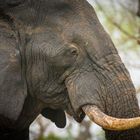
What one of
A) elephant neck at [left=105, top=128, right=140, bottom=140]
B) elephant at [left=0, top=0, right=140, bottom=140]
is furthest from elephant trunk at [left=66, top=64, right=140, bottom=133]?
elephant neck at [left=105, top=128, right=140, bottom=140]

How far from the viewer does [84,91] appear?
552 centimetres

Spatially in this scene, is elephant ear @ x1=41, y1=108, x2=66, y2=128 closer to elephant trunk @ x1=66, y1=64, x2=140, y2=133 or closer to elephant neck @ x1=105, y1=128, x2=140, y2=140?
elephant trunk @ x1=66, y1=64, x2=140, y2=133

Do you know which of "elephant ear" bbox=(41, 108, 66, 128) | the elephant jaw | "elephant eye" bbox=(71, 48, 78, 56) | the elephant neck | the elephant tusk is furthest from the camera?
"elephant ear" bbox=(41, 108, 66, 128)

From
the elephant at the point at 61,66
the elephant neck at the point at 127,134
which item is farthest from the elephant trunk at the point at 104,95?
the elephant neck at the point at 127,134

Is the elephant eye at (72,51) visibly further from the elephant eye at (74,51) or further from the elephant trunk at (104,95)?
the elephant trunk at (104,95)

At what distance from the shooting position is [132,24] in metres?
12.8

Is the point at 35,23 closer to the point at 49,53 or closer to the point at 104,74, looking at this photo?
the point at 49,53

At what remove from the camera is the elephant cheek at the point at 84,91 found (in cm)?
548

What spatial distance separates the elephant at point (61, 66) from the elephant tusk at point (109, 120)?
1 cm

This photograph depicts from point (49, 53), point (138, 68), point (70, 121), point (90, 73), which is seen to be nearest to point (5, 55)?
point (49, 53)

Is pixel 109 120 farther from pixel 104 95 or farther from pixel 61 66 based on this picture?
pixel 61 66

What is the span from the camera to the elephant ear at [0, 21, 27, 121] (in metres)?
5.62

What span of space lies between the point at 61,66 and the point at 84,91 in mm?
290

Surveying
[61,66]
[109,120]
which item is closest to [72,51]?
[61,66]
